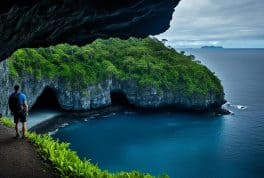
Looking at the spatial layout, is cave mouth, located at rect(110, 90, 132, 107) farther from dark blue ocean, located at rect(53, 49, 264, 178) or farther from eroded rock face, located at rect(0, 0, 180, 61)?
eroded rock face, located at rect(0, 0, 180, 61)

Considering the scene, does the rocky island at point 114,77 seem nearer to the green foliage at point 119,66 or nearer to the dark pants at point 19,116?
the green foliage at point 119,66

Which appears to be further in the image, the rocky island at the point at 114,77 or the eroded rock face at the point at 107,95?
the rocky island at the point at 114,77

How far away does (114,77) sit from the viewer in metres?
87.9

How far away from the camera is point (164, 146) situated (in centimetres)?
6147

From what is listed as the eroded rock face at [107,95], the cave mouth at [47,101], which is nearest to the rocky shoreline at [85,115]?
the eroded rock face at [107,95]

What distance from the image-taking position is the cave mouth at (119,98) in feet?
291

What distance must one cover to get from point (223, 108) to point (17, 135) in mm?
73097

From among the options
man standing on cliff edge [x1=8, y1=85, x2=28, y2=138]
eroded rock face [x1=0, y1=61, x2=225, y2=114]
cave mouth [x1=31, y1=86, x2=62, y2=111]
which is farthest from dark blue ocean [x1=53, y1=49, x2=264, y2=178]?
man standing on cliff edge [x1=8, y1=85, x2=28, y2=138]

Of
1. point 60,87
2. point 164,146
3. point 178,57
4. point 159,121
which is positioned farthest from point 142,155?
point 178,57

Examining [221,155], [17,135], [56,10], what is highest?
[56,10]

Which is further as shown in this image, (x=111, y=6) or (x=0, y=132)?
(x=0, y=132)

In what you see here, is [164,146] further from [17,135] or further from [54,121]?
[17,135]

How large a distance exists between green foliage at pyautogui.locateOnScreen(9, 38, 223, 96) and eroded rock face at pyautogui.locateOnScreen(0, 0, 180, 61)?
49.0 metres

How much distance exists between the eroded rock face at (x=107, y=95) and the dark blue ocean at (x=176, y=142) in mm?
3705
